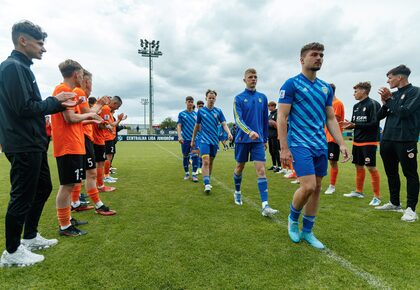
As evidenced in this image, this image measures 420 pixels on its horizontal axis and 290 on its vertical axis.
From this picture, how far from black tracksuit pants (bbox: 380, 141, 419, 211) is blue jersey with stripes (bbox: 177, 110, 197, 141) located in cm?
529

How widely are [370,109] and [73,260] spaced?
5.84 meters

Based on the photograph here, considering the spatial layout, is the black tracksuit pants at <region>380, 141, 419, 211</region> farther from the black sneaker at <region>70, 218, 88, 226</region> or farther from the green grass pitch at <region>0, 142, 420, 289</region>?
the black sneaker at <region>70, 218, 88, 226</region>

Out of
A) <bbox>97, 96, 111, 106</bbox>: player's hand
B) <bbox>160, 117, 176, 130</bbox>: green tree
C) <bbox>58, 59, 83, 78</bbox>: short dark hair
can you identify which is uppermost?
<bbox>160, 117, 176, 130</bbox>: green tree

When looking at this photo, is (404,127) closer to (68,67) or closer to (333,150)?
(333,150)

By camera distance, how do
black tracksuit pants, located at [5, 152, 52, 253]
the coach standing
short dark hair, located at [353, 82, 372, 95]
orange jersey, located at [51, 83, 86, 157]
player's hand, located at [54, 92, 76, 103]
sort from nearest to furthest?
black tracksuit pants, located at [5, 152, 52, 253] < player's hand, located at [54, 92, 76, 103] < orange jersey, located at [51, 83, 86, 157] < the coach standing < short dark hair, located at [353, 82, 372, 95]

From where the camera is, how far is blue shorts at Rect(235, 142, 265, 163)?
4.73m

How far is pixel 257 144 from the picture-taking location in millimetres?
4793

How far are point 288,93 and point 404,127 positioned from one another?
2.66 meters

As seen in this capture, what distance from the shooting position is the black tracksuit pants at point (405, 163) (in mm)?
4414

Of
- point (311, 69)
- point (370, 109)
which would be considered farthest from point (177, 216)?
point (370, 109)

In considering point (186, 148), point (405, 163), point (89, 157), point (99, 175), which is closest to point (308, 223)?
point (405, 163)

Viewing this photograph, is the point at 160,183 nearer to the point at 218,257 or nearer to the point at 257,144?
the point at 257,144

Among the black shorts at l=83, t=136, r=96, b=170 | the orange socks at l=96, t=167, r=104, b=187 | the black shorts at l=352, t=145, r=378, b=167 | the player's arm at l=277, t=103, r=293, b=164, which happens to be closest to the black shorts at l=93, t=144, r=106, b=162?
the orange socks at l=96, t=167, r=104, b=187

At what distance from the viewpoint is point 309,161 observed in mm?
3193
